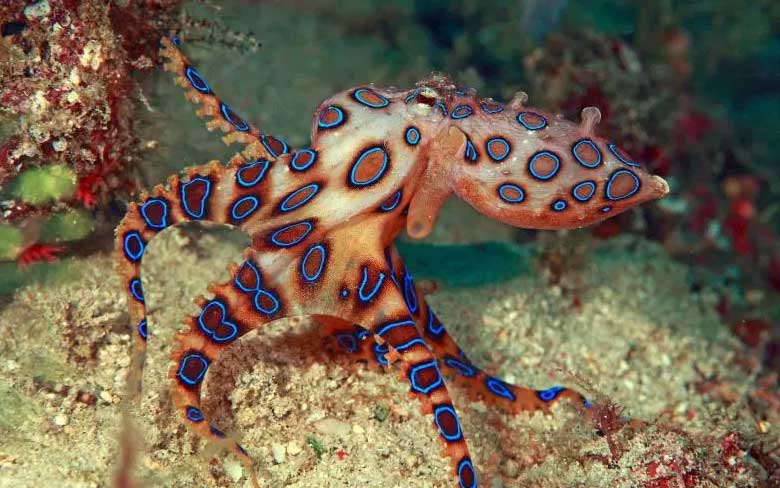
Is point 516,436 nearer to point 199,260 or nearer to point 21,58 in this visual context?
point 199,260

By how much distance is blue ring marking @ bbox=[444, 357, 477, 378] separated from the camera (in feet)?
15.0

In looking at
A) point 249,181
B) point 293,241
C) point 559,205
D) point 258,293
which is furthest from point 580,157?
point 258,293

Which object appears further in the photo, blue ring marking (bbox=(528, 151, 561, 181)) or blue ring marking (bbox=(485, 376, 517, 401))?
blue ring marking (bbox=(485, 376, 517, 401))

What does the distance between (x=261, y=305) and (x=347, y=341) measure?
2.98 feet

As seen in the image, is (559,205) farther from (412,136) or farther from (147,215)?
(147,215)

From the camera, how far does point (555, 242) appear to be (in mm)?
6742

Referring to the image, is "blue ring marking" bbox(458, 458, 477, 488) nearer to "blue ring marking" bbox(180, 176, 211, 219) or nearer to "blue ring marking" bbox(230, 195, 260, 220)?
"blue ring marking" bbox(230, 195, 260, 220)

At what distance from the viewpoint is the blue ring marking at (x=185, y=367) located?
3506mm

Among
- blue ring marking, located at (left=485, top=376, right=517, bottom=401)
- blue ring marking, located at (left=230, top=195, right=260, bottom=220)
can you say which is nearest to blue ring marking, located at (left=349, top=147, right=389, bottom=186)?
blue ring marking, located at (left=230, top=195, right=260, bottom=220)

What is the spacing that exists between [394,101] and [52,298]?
258cm

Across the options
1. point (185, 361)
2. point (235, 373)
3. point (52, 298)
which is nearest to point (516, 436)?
point (235, 373)

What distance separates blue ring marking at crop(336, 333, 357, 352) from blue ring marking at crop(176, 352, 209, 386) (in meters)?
1.05

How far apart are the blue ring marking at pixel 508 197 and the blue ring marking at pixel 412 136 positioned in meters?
0.52

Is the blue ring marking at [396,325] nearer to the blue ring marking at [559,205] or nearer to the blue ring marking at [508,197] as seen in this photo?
the blue ring marking at [508,197]
